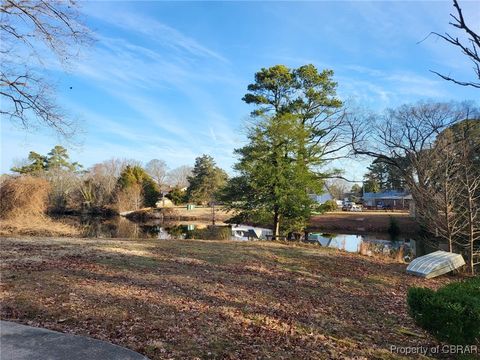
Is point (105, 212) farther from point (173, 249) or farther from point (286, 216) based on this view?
point (173, 249)

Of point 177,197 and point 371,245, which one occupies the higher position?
point 177,197

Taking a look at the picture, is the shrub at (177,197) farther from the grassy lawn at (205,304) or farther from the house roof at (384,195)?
the grassy lawn at (205,304)

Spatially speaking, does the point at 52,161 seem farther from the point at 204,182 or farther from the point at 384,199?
the point at 384,199

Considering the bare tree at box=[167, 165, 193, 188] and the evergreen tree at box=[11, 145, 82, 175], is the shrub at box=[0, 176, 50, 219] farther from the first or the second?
the bare tree at box=[167, 165, 193, 188]

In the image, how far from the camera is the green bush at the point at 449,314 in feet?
14.0

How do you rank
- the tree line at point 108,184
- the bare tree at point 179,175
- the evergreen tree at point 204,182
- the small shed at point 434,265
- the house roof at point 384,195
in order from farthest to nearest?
the bare tree at point 179,175, the house roof at point 384,195, the evergreen tree at point 204,182, the tree line at point 108,184, the small shed at point 434,265

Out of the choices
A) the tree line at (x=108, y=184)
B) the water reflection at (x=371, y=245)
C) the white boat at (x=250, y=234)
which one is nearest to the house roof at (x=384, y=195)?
the tree line at (x=108, y=184)

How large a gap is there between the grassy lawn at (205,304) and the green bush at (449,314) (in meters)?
0.63

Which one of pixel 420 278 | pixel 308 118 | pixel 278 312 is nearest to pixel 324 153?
pixel 308 118

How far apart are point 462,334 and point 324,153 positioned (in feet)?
74.1

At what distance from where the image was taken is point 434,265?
11.0 metres

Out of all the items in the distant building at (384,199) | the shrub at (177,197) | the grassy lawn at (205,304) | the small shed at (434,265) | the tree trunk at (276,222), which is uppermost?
the distant building at (384,199)

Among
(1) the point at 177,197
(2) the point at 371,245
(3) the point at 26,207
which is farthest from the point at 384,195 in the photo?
(3) the point at 26,207

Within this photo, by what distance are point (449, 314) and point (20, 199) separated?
2273cm
